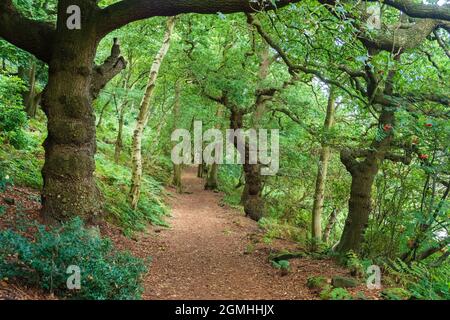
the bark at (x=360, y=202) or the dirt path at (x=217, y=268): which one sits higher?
the bark at (x=360, y=202)

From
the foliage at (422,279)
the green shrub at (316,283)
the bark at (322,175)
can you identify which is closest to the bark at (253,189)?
the bark at (322,175)

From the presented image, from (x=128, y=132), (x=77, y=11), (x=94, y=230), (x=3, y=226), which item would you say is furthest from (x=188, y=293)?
(x=128, y=132)

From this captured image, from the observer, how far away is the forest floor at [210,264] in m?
6.68

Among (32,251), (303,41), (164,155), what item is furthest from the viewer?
(164,155)

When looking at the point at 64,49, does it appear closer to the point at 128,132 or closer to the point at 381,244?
the point at 381,244

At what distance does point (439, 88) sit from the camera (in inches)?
289

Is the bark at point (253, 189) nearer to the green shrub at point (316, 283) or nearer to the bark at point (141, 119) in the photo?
the bark at point (141, 119)

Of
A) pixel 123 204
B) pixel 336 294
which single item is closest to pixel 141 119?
pixel 123 204

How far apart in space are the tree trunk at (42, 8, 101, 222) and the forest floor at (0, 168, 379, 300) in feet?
2.06

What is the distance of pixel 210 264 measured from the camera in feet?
28.9

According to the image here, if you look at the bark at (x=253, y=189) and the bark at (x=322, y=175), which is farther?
the bark at (x=253, y=189)

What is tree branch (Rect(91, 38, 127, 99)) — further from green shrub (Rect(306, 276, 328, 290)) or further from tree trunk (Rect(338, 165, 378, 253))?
tree trunk (Rect(338, 165, 378, 253))

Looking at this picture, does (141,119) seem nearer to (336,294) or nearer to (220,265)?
(220,265)

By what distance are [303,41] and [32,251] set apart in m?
6.53
